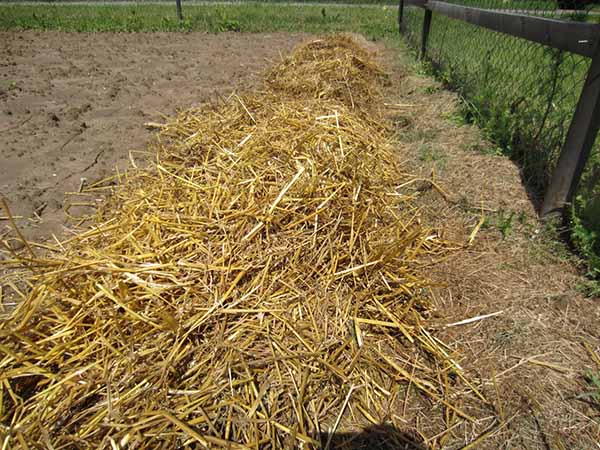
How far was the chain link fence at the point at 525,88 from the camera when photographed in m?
2.58

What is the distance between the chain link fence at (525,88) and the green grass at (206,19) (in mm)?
4235

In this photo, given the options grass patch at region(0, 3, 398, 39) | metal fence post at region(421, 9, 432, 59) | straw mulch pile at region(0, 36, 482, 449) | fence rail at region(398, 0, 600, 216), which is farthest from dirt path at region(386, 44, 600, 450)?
grass patch at region(0, 3, 398, 39)

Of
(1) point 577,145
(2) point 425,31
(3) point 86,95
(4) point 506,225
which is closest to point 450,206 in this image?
(4) point 506,225

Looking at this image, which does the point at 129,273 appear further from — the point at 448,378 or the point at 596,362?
the point at 596,362

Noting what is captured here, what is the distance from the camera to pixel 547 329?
5.54ft

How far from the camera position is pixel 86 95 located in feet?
14.8

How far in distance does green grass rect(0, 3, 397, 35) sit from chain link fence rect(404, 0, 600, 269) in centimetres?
423

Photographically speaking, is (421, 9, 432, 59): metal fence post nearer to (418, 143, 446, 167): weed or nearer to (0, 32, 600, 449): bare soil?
(0, 32, 600, 449): bare soil

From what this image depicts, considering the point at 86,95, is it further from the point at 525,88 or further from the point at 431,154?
the point at 525,88

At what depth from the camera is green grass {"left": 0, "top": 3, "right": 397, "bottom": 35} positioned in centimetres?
884

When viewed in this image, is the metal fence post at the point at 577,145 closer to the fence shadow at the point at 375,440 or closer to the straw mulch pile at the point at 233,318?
the straw mulch pile at the point at 233,318

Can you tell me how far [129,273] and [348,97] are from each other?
9.56 ft

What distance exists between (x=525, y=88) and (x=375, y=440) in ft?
11.1

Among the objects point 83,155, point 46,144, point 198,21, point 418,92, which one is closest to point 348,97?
point 418,92
